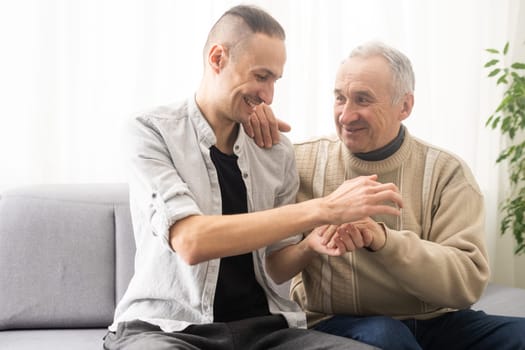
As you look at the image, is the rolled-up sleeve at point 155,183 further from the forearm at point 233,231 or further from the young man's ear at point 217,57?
the young man's ear at point 217,57

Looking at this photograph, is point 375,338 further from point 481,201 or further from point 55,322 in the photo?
point 55,322

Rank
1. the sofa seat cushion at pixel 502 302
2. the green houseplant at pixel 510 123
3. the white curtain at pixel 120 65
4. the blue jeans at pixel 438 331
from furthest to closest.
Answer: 1. the green houseplant at pixel 510 123
2. the white curtain at pixel 120 65
3. the sofa seat cushion at pixel 502 302
4. the blue jeans at pixel 438 331

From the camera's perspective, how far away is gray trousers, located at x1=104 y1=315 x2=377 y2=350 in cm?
157

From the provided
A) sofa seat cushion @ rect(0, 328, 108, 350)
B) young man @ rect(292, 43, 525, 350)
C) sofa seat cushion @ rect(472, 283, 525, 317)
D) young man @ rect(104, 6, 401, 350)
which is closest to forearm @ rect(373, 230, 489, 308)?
young man @ rect(292, 43, 525, 350)

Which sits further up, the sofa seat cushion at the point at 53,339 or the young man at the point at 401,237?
the young man at the point at 401,237

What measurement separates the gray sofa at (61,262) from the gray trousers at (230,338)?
0.42 meters

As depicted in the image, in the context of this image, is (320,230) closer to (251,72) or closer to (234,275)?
(234,275)

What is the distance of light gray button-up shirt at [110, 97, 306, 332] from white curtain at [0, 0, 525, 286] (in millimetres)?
755

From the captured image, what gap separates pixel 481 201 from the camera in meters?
1.91

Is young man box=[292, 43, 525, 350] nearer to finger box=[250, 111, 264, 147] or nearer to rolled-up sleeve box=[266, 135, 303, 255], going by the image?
rolled-up sleeve box=[266, 135, 303, 255]

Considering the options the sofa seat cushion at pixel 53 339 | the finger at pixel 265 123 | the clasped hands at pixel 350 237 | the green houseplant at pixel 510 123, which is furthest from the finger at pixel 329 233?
the green houseplant at pixel 510 123

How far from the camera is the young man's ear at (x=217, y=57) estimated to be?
175 centimetres

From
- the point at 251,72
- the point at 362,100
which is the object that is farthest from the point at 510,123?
the point at 251,72

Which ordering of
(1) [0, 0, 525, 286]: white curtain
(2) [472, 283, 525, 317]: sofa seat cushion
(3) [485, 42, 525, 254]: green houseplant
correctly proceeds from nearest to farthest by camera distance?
1. (2) [472, 283, 525, 317]: sofa seat cushion
2. (1) [0, 0, 525, 286]: white curtain
3. (3) [485, 42, 525, 254]: green houseplant
